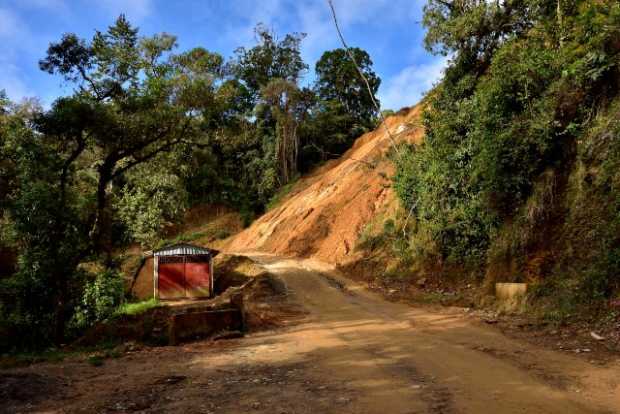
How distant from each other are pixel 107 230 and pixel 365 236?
12.1m

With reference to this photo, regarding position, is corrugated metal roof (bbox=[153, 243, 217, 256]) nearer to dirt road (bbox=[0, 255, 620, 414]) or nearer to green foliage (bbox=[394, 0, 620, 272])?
green foliage (bbox=[394, 0, 620, 272])

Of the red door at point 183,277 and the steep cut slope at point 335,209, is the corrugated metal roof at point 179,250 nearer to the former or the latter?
the red door at point 183,277

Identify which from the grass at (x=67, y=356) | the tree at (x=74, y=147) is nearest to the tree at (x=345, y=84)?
the tree at (x=74, y=147)

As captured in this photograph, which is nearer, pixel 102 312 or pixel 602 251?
pixel 602 251

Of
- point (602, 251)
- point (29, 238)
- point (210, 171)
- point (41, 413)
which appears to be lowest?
point (41, 413)

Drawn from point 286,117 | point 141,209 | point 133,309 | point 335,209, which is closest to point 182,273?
point 133,309

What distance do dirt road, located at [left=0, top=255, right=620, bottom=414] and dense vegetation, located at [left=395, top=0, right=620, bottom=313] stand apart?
9.80ft

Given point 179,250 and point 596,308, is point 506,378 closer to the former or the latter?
point 596,308

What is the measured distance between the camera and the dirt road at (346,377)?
17.8ft

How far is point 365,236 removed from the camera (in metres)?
22.8

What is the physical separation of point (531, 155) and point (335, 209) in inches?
657

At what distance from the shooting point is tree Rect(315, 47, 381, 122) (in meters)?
42.7

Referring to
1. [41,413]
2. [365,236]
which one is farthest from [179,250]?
[41,413]

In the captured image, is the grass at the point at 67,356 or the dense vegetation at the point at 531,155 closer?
the grass at the point at 67,356
